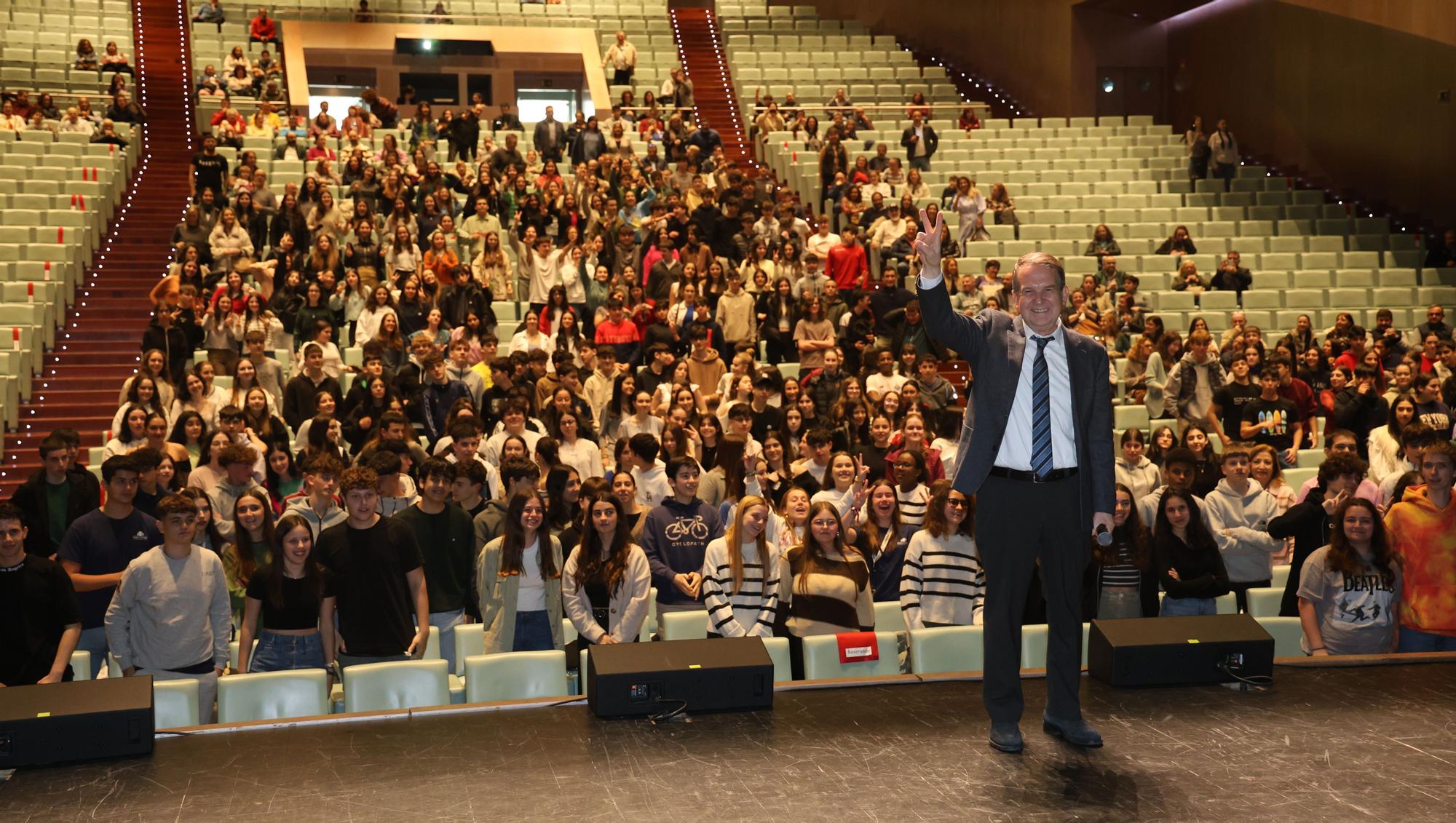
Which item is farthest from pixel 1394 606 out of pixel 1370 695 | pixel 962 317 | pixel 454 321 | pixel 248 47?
pixel 248 47

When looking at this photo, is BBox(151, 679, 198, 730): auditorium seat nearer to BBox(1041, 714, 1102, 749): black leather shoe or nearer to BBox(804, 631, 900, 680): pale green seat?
BBox(804, 631, 900, 680): pale green seat

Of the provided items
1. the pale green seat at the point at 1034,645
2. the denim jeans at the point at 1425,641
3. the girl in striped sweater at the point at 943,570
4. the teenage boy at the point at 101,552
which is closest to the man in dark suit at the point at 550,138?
the teenage boy at the point at 101,552

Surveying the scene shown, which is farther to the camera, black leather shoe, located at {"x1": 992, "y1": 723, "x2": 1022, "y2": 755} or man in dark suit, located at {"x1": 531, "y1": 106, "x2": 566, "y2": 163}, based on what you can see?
man in dark suit, located at {"x1": 531, "y1": 106, "x2": 566, "y2": 163}

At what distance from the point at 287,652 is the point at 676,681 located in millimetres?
1710

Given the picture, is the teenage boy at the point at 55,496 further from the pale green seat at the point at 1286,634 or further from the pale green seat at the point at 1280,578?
the pale green seat at the point at 1280,578

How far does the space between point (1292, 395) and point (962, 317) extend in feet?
19.9

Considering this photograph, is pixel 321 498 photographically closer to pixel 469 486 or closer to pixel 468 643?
pixel 469 486

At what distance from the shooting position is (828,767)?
10.7 ft

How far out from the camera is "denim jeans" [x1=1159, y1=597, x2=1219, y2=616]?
521 centimetres

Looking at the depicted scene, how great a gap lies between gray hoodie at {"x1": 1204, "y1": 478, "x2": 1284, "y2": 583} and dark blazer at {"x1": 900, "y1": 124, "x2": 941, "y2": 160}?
25.6ft

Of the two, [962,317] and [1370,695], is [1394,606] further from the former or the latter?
[962,317]

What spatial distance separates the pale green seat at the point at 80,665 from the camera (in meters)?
4.63

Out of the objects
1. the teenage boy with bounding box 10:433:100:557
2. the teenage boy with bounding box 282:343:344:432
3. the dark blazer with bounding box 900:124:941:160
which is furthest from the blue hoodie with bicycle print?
the dark blazer with bounding box 900:124:941:160

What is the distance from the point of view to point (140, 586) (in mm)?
4523
